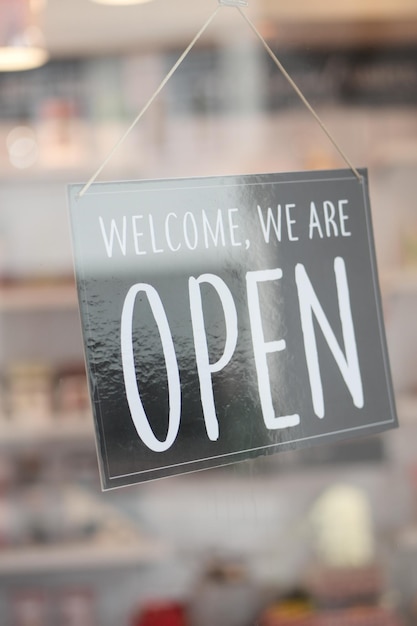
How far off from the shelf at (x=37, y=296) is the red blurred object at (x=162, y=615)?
929mm

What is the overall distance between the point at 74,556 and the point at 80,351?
0.63 metres

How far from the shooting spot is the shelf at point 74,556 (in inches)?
107

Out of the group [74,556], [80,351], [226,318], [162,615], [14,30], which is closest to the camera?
[226,318]

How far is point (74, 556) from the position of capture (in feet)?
8.96

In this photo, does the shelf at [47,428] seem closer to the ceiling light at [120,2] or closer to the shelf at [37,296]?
the shelf at [37,296]

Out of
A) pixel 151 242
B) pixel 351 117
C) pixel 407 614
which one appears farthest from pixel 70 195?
pixel 351 117

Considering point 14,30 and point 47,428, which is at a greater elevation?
point 14,30

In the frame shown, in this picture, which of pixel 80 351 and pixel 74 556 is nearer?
pixel 74 556

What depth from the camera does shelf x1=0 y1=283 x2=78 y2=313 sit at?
107 inches

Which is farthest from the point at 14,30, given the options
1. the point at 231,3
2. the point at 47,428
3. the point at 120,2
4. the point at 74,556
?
the point at 74,556

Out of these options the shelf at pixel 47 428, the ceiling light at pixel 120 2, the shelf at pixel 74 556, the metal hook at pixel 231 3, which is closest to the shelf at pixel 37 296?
the shelf at pixel 47 428

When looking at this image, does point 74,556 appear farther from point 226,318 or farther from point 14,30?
point 226,318

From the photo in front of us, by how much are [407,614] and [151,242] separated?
219 cm

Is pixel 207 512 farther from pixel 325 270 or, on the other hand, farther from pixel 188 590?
pixel 325 270
